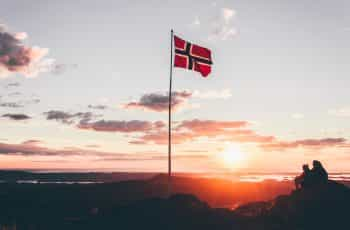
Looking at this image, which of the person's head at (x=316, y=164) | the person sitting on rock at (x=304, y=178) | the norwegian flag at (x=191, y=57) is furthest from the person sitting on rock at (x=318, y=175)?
the norwegian flag at (x=191, y=57)

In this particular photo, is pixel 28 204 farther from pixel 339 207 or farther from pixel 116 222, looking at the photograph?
pixel 339 207

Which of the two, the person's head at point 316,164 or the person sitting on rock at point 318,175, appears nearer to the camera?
the person sitting on rock at point 318,175

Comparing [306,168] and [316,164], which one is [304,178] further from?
[316,164]

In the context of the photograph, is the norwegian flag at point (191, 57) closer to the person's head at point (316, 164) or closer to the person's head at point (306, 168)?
the person's head at point (306, 168)

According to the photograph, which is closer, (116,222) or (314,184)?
(116,222)

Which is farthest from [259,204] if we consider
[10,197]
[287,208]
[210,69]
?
[10,197]

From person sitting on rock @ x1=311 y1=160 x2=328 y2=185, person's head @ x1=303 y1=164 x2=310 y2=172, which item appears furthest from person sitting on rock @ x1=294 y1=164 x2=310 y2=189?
person sitting on rock @ x1=311 y1=160 x2=328 y2=185

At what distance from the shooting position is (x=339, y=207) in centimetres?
3303

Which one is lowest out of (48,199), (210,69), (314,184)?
(48,199)

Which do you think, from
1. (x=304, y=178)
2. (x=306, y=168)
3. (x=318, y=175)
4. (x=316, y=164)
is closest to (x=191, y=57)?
(x=306, y=168)

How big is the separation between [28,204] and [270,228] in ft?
153

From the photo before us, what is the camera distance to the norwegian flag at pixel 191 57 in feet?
112

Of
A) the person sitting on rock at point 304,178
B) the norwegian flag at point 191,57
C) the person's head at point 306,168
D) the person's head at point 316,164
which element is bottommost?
the person sitting on rock at point 304,178

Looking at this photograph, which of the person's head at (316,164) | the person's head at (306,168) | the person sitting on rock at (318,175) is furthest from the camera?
the person's head at (306,168)
